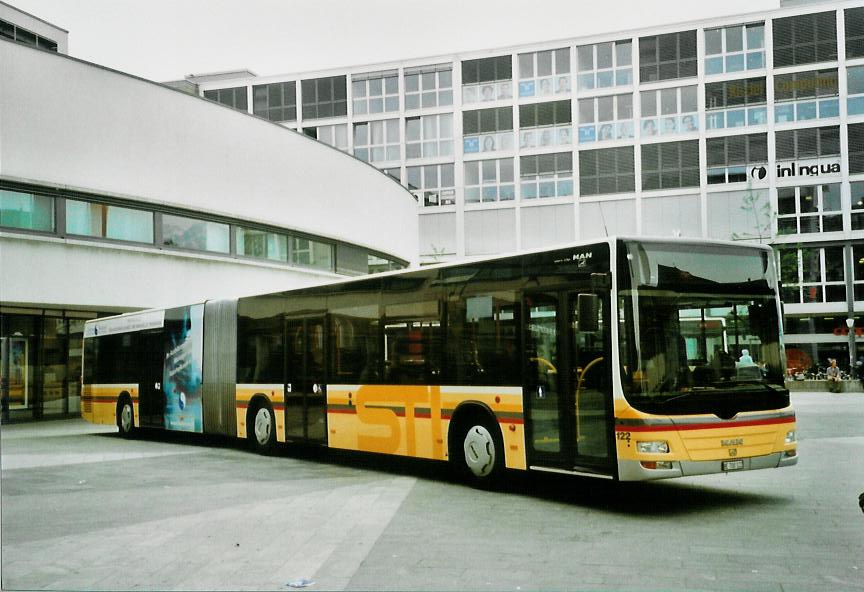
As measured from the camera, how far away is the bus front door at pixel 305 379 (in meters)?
14.6

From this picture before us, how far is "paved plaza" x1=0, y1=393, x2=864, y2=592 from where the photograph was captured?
6.78 m

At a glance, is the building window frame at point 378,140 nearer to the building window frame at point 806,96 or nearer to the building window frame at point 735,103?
the building window frame at point 735,103

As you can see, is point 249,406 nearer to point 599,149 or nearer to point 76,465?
point 76,465

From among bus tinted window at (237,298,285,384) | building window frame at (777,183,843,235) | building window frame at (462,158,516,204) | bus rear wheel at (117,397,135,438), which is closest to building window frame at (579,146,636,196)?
building window frame at (462,158,516,204)

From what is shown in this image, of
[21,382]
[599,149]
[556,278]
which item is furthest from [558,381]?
[599,149]

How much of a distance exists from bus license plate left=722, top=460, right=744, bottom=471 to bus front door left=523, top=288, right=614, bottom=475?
1.18 meters

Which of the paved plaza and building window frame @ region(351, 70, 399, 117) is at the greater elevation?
building window frame @ region(351, 70, 399, 117)

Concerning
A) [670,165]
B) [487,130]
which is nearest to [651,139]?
[670,165]

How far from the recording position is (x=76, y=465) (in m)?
14.9

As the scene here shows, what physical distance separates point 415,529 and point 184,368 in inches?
447

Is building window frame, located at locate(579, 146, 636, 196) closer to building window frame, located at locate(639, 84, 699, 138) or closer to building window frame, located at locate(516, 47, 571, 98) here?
building window frame, located at locate(639, 84, 699, 138)

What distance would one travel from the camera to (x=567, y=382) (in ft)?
33.2

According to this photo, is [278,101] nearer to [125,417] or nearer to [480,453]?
[125,417]

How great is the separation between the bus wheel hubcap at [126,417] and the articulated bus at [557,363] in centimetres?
654
